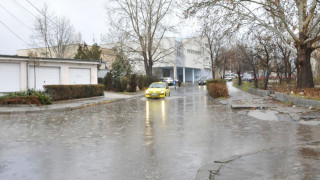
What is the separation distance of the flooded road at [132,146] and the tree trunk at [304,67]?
Result: 35.7 feet

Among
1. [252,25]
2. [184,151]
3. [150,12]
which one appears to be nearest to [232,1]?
[252,25]

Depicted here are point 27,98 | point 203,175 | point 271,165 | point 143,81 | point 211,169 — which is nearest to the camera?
point 203,175

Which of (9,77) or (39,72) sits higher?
(39,72)

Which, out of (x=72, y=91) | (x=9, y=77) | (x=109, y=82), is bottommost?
(x=72, y=91)

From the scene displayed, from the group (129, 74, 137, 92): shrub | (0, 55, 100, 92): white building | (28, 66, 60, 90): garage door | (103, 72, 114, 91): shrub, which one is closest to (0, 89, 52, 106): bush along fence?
(0, 55, 100, 92): white building

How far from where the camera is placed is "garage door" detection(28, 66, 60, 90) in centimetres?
2450

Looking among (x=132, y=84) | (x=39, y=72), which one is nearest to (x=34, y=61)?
(x=39, y=72)

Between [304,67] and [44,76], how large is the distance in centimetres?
1984

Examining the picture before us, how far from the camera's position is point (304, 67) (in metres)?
20.9

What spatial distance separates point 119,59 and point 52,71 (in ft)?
53.6

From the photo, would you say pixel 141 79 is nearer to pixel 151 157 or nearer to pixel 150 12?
pixel 150 12

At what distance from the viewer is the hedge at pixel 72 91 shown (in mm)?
22436

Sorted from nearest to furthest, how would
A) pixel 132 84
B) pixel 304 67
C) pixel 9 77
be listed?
pixel 304 67 < pixel 9 77 < pixel 132 84

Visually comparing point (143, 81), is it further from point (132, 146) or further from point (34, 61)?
point (132, 146)
